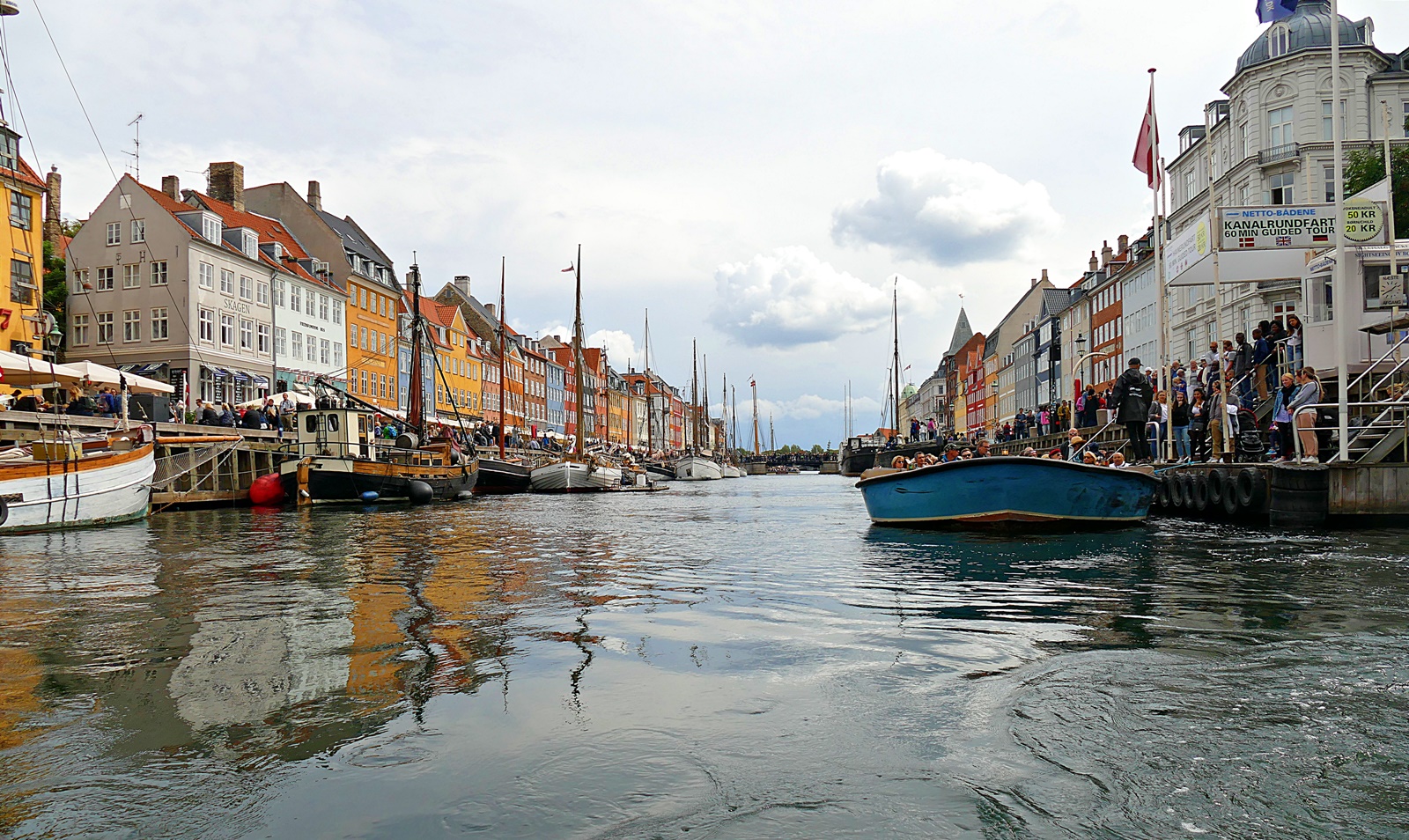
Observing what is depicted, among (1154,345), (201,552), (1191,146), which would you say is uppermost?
(1191,146)

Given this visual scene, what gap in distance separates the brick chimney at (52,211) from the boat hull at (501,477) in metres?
24.9

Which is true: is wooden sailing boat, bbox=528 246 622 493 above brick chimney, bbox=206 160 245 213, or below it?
below

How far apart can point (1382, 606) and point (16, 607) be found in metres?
12.2

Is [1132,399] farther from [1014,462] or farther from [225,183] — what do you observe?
[225,183]

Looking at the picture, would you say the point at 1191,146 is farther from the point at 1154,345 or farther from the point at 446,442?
the point at 446,442

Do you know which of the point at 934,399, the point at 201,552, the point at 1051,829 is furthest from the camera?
the point at 934,399

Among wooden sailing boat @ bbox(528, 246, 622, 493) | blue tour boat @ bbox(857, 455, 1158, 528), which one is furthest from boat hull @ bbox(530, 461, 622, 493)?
blue tour boat @ bbox(857, 455, 1158, 528)

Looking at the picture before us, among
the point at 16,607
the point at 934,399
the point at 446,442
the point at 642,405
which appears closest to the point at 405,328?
the point at 446,442

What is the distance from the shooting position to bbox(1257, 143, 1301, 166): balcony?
50.8 m

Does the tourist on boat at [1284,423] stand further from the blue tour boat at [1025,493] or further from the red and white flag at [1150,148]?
the red and white flag at [1150,148]

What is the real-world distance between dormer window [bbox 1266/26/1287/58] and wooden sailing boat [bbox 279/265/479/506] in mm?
42985

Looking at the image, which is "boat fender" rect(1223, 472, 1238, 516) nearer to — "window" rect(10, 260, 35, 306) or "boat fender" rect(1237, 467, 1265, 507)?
"boat fender" rect(1237, 467, 1265, 507)

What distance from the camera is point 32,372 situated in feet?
83.3

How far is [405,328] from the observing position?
77812mm
